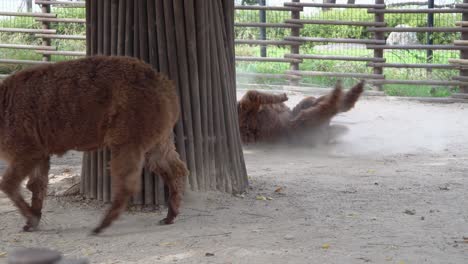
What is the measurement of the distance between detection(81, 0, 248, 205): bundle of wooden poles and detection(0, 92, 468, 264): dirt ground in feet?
0.76

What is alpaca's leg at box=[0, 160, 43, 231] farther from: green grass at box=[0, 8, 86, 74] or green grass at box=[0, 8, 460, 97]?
green grass at box=[0, 8, 86, 74]

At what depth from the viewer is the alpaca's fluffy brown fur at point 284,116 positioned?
992 cm

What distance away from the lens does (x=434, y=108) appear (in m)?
13.6

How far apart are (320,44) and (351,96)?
857 centimetres

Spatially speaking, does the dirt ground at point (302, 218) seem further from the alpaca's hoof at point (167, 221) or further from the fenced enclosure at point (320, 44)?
the fenced enclosure at point (320, 44)

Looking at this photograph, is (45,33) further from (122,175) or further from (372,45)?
(122,175)

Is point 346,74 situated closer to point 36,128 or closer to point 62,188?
point 62,188

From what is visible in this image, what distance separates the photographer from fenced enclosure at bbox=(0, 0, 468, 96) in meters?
15.8

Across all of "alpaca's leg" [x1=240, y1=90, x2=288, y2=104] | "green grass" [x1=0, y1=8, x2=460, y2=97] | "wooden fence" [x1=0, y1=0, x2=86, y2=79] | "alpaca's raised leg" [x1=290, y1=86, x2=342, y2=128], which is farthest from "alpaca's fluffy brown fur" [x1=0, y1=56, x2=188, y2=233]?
"wooden fence" [x1=0, y1=0, x2=86, y2=79]

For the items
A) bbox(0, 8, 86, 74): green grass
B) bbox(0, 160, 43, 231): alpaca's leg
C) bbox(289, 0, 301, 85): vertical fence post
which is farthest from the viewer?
bbox(0, 8, 86, 74): green grass

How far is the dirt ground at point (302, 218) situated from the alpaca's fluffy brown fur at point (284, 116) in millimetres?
566

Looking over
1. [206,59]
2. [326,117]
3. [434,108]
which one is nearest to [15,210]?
[206,59]

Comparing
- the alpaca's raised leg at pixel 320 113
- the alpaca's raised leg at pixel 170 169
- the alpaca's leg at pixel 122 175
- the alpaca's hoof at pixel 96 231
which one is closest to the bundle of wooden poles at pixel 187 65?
the alpaca's raised leg at pixel 170 169

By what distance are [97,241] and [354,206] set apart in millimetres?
2405
